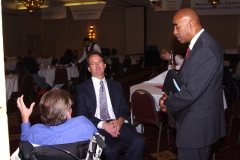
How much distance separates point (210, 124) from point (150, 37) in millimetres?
15270

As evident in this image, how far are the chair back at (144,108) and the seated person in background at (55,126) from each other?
6.25 feet

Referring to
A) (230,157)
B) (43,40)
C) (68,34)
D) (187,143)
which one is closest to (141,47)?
(68,34)

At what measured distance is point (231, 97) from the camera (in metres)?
6.61

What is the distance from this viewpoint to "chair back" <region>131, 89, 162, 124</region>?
12.1 ft

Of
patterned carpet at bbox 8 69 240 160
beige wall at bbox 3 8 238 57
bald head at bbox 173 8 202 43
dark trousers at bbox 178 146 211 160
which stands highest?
beige wall at bbox 3 8 238 57

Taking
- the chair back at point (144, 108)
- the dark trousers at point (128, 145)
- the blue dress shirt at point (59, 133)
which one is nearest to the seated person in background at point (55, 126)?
the blue dress shirt at point (59, 133)

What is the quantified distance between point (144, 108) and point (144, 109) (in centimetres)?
1

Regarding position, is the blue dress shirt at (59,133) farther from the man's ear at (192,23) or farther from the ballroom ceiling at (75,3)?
the ballroom ceiling at (75,3)

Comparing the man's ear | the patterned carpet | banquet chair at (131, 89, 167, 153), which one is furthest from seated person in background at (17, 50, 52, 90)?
the man's ear

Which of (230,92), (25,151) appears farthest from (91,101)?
(230,92)

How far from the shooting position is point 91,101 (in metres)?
3.03

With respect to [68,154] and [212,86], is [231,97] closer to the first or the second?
[212,86]

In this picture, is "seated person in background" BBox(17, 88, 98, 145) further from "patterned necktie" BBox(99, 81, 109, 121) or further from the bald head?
"patterned necktie" BBox(99, 81, 109, 121)

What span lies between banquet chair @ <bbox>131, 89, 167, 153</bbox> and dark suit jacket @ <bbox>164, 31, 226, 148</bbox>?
4.88 feet
